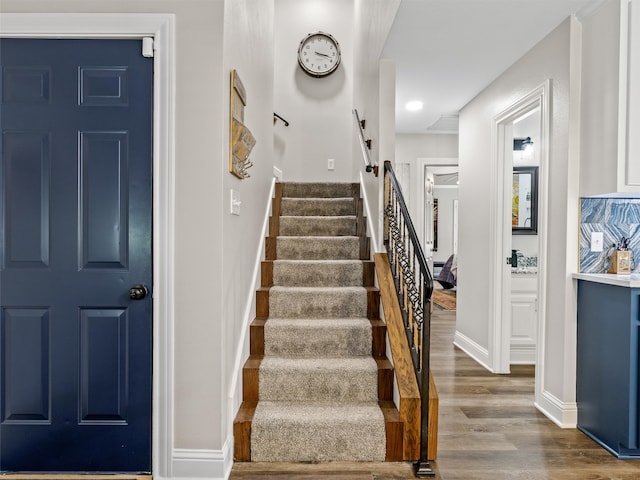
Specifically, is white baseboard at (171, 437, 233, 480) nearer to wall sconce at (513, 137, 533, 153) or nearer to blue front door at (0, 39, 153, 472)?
blue front door at (0, 39, 153, 472)

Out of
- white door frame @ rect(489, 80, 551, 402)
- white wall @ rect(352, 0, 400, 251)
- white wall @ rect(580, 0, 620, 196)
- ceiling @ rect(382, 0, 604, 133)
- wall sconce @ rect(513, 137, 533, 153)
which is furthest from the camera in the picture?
wall sconce @ rect(513, 137, 533, 153)

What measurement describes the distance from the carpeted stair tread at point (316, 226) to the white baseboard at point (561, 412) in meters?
2.04

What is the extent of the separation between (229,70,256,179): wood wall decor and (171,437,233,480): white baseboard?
4.57 ft

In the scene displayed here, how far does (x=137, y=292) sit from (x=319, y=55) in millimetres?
4360

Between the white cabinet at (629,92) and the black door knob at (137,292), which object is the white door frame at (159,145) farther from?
the white cabinet at (629,92)

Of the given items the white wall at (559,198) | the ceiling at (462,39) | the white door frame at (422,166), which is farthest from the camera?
the white door frame at (422,166)

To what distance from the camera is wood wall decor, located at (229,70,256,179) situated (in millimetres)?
2154

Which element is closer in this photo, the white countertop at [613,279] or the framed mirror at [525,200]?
the white countertop at [613,279]

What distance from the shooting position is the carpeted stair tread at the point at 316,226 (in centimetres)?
397

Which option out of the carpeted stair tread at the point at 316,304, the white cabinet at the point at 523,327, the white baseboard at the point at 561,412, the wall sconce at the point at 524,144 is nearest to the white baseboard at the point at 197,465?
the carpeted stair tread at the point at 316,304

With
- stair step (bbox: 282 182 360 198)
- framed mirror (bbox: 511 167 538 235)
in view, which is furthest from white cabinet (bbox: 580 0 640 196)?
stair step (bbox: 282 182 360 198)

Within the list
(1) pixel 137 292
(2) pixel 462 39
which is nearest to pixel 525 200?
(2) pixel 462 39

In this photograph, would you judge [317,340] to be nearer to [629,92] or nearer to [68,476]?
[68,476]

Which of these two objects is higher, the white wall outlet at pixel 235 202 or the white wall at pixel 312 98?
the white wall at pixel 312 98
